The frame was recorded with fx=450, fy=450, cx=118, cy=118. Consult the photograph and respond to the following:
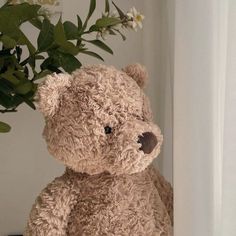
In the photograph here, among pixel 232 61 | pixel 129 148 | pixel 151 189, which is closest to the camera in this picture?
pixel 232 61

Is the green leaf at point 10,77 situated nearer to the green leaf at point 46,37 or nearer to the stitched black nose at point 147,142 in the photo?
the green leaf at point 46,37

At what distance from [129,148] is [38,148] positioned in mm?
609

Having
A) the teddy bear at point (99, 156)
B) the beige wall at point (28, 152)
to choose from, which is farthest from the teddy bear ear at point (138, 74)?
the beige wall at point (28, 152)

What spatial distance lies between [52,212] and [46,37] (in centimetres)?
34

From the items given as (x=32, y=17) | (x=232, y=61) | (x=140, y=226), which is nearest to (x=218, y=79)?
(x=232, y=61)

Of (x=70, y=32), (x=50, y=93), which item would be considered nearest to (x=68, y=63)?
(x=70, y=32)

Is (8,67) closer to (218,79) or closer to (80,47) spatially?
(80,47)

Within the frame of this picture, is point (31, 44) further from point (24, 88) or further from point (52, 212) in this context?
point (52, 212)

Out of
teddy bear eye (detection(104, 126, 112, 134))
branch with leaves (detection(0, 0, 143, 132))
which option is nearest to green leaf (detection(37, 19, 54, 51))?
branch with leaves (detection(0, 0, 143, 132))

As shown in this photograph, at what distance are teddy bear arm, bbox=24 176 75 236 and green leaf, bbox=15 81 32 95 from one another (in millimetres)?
211

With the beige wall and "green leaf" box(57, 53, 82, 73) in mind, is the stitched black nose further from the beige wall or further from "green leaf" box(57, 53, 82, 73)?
the beige wall

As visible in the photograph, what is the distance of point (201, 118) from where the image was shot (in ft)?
2.15

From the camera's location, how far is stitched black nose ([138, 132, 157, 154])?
0.70 m

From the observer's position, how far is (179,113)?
2.24 feet
